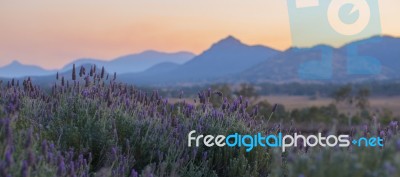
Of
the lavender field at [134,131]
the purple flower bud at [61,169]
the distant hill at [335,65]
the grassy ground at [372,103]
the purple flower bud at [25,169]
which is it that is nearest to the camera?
the purple flower bud at [25,169]

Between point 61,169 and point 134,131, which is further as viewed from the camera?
point 134,131

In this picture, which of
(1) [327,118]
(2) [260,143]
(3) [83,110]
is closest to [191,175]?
(2) [260,143]

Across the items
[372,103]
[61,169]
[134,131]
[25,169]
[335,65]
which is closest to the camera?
[25,169]

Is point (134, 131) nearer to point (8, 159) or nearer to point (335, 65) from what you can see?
point (8, 159)

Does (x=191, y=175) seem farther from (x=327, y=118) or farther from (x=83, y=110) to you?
(x=327, y=118)

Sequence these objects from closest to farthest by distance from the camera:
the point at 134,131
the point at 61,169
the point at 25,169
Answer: the point at 25,169 < the point at 61,169 < the point at 134,131

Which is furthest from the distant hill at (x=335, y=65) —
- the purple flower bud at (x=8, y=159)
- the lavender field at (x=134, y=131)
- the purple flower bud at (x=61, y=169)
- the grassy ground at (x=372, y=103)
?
the purple flower bud at (x=8, y=159)

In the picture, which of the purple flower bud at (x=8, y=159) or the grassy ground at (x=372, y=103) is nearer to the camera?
the purple flower bud at (x=8, y=159)

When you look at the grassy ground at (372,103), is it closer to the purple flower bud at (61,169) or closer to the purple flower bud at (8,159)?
the purple flower bud at (61,169)

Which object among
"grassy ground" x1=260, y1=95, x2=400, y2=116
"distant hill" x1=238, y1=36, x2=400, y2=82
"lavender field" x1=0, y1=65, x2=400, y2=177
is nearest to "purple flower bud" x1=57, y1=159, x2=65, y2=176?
"lavender field" x1=0, y1=65, x2=400, y2=177

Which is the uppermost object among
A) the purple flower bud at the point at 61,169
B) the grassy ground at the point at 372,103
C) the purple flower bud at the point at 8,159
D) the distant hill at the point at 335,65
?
the distant hill at the point at 335,65

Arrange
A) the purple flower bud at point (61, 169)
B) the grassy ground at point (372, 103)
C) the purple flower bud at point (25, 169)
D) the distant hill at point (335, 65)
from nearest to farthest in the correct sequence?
1. the purple flower bud at point (25, 169)
2. the purple flower bud at point (61, 169)
3. the grassy ground at point (372, 103)
4. the distant hill at point (335, 65)

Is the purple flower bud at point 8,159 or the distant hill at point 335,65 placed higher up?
the distant hill at point 335,65

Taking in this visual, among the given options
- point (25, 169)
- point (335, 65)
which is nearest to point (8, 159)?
point (25, 169)
